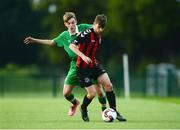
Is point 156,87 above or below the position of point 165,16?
below

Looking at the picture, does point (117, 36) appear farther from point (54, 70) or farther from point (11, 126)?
Result: point (11, 126)

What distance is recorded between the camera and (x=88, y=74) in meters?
16.5

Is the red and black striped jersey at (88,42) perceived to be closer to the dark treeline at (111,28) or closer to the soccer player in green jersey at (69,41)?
the soccer player in green jersey at (69,41)

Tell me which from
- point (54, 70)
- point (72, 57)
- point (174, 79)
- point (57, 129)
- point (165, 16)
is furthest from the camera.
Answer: point (54, 70)

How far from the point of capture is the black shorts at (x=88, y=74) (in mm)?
16469

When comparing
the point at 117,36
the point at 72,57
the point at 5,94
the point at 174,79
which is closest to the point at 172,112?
the point at 72,57

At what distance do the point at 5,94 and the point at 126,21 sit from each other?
15.7 meters

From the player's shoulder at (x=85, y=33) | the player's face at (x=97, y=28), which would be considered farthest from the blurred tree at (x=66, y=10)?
the player's face at (x=97, y=28)

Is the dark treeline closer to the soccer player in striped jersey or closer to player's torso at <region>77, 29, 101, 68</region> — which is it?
the soccer player in striped jersey

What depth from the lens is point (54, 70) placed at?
9044 cm

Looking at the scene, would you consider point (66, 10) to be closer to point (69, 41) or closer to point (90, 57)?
point (69, 41)

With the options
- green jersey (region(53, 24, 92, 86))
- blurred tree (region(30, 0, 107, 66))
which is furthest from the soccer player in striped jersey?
blurred tree (region(30, 0, 107, 66))

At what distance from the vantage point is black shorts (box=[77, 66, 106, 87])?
16.5m

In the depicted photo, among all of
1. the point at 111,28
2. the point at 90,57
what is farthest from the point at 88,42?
the point at 111,28
